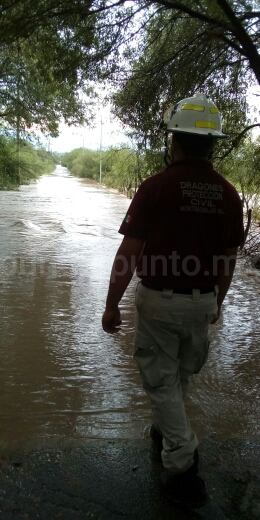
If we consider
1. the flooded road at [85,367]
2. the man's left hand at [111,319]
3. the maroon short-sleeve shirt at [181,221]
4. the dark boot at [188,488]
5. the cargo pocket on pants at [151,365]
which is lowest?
the flooded road at [85,367]

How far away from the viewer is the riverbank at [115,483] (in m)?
2.08

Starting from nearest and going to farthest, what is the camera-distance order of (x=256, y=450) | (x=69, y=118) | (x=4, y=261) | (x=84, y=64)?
(x=256, y=450)
(x=84, y=64)
(x=4, y=261)
(x=69, y=118)

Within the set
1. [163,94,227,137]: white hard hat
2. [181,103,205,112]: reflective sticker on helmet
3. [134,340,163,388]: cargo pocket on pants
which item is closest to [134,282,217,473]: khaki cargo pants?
[134,340,163,388]: cargo pocket on pants

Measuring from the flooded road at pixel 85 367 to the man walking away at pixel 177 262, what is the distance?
69cm

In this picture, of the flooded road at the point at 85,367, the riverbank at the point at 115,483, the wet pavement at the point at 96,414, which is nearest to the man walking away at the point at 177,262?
the riverbank at the point at 115,483

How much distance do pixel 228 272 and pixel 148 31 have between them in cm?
638

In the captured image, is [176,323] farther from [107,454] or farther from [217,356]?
[217,356]

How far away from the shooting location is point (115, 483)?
2.28m

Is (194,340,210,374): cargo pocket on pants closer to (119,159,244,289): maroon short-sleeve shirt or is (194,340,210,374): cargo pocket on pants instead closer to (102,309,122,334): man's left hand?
(119,159,244,289): maroon short-sleeve shirt

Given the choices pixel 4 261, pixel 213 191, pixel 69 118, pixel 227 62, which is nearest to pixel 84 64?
pixel 227 62

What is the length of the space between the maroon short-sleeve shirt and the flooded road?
1213mm

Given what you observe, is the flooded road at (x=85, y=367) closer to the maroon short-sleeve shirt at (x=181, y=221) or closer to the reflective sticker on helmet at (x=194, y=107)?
the maroon short-sleeve shirt at (x=181, y=221)

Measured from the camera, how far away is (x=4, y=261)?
8.09 m

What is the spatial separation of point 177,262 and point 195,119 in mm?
691
